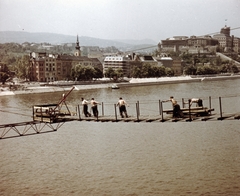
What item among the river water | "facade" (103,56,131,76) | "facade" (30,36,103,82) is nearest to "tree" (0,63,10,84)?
"facade" (30,36,103,82)

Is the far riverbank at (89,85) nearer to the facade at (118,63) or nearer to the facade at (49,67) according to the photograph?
the facade at (49,67)

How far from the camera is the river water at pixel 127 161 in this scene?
61.4 ft

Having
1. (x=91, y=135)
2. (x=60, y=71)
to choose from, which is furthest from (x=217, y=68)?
(x=91, y=135)

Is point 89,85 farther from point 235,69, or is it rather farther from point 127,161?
point 235,69

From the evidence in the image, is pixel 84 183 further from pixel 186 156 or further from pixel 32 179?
pixel 186 156

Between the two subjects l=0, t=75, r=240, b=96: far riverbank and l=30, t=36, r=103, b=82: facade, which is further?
l=30, t=36, r=103, b=82: facade

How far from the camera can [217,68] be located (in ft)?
565

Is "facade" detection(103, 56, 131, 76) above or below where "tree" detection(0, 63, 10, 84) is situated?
above

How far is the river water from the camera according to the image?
61.4ft

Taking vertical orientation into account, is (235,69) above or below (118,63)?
below

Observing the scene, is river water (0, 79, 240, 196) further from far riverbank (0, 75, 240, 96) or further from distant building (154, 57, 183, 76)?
distant building (154, 57, 183, 76)

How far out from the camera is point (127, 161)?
76.4 ft

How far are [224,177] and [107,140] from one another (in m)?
12.6

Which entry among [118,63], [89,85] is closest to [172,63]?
[118,63]
